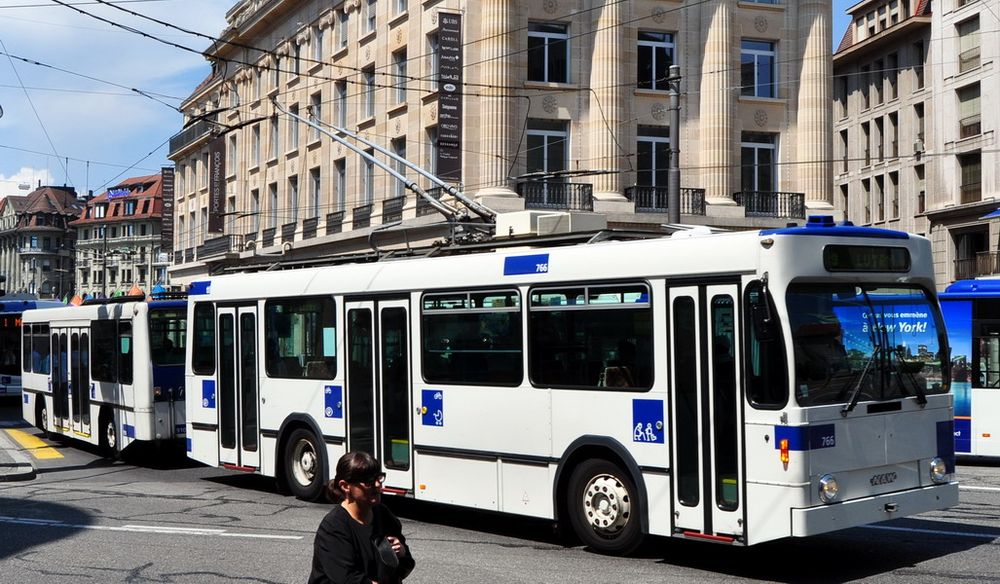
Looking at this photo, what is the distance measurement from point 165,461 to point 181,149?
165ft

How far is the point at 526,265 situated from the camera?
11000 millimetres

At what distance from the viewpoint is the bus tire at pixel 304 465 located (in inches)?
531

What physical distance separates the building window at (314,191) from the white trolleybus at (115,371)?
2272 cm

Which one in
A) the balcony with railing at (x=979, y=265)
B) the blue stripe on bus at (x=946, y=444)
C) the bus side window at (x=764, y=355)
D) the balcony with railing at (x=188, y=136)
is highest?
the balcony with railing at (x=188, y=136)

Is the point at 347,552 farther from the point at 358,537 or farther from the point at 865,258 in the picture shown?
the point at 865,258

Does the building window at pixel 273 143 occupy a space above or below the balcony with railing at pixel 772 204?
above

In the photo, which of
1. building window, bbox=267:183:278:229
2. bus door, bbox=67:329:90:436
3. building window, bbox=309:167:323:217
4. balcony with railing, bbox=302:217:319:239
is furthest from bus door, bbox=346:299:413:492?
building window, bbox=267:183:278:229

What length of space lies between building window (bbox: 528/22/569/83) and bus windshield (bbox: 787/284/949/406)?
2507cm

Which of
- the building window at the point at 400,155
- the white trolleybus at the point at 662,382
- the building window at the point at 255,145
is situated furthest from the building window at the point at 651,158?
the white trolleybus at the point at 662,382

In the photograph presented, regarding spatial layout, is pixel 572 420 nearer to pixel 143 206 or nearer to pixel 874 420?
pixel 874 420

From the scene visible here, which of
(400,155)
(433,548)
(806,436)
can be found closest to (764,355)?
(806,436)

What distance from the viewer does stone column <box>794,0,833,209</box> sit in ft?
119

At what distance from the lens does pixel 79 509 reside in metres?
13.4

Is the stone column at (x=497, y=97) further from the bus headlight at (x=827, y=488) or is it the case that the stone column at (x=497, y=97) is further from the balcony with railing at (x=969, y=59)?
the bus headlight at (x=827, y=488)
